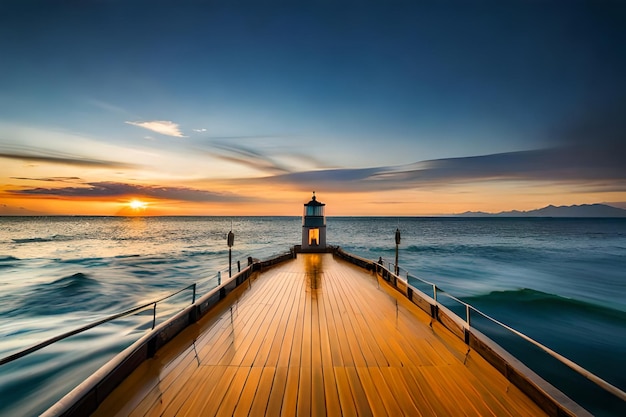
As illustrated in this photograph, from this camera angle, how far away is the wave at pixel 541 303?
52.2 ft

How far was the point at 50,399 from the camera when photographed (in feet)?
25.6

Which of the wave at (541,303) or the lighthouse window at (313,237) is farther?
→ the lighthouse window at (313,237)

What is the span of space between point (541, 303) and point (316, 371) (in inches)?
761

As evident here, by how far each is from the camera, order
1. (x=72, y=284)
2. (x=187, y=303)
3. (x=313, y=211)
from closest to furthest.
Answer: (x=187, y=303) → (x=313, y=211) → (x=72, y=284)

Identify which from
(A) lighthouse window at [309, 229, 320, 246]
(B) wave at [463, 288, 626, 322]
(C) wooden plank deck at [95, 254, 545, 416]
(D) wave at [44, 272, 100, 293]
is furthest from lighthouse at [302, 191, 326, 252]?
(D) wave at [44, 272, 100, 293]

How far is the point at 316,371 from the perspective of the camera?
12.7 feet

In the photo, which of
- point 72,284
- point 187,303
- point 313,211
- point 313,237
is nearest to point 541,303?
point 313,237

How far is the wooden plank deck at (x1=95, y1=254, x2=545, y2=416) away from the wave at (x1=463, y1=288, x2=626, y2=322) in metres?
14.1

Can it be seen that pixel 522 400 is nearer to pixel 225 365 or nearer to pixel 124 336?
pixel 225 365

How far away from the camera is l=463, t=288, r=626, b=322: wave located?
15906mm

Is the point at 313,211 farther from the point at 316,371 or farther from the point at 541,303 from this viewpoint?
the point at 316,371

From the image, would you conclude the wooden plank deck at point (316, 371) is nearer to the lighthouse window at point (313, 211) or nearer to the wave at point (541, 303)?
the lighthouse window at point (313, 211)

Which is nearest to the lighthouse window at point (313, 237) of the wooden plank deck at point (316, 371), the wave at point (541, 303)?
the wave at point (541, 303)

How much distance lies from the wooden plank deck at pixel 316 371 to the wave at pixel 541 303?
46.3 ft
